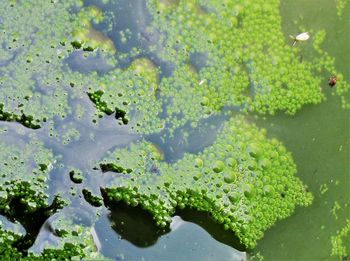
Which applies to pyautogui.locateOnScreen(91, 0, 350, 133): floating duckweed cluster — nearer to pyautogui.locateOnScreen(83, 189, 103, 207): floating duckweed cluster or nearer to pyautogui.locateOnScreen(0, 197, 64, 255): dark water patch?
pyautogui.locateOnScreen(83, 189, 103, 207): floating duckweed cluster

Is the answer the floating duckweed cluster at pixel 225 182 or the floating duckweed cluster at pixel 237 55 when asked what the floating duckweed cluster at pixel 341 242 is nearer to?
the floating duckweed cluster at pixel 225 182

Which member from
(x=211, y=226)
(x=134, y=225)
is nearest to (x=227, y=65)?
(x=211, y=226)

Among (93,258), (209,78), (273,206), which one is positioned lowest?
(93,258)

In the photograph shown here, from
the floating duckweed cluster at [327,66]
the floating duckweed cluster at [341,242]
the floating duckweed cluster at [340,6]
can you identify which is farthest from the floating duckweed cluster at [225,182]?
the floating duckweed cluster at [340,6]

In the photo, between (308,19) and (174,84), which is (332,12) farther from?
(174,84)

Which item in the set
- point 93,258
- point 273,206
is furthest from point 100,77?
point 273,206

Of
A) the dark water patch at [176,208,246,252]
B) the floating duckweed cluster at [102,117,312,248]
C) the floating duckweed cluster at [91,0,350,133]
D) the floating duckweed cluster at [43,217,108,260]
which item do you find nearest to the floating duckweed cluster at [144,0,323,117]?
the floating duckweed cluster at [91,0,350,133]
